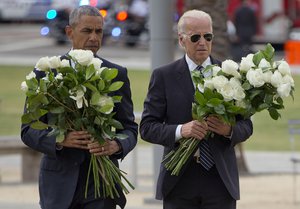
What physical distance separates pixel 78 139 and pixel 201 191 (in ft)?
2.85

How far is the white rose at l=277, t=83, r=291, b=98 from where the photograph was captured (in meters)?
6.47

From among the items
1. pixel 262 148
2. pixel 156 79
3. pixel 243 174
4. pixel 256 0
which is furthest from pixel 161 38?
pixel 256 0

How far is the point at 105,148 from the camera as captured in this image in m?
6.43

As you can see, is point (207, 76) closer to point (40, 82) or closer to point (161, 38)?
point (40, 82)

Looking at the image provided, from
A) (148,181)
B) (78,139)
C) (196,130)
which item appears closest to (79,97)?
(78,139)

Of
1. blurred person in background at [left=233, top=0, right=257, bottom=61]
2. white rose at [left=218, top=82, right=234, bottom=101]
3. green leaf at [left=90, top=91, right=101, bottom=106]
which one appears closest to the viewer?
green leaf at [left=90, top=91, right=101, bottom=106]

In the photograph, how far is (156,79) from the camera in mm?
6883

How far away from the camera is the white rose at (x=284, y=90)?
21.2 feet

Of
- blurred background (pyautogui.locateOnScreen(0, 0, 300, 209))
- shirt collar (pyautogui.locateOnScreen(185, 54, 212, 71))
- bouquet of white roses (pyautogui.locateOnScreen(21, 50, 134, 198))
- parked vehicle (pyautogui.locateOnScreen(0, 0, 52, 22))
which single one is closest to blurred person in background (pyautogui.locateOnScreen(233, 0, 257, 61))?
blurred background (pyautogui.locateOnScreen(0, 0, 300, 209))

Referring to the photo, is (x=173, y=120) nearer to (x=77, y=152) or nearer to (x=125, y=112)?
(x=125, y=112)

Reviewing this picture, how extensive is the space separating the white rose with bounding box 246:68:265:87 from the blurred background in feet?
3.63

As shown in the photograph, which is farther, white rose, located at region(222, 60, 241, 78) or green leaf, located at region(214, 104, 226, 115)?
white rose, located at region(222, 60, 241, 78)

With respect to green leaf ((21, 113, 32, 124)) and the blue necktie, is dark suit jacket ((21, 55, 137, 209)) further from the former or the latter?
the blue necktie

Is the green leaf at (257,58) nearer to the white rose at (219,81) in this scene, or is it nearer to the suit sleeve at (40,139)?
the white rose at (219,81)
